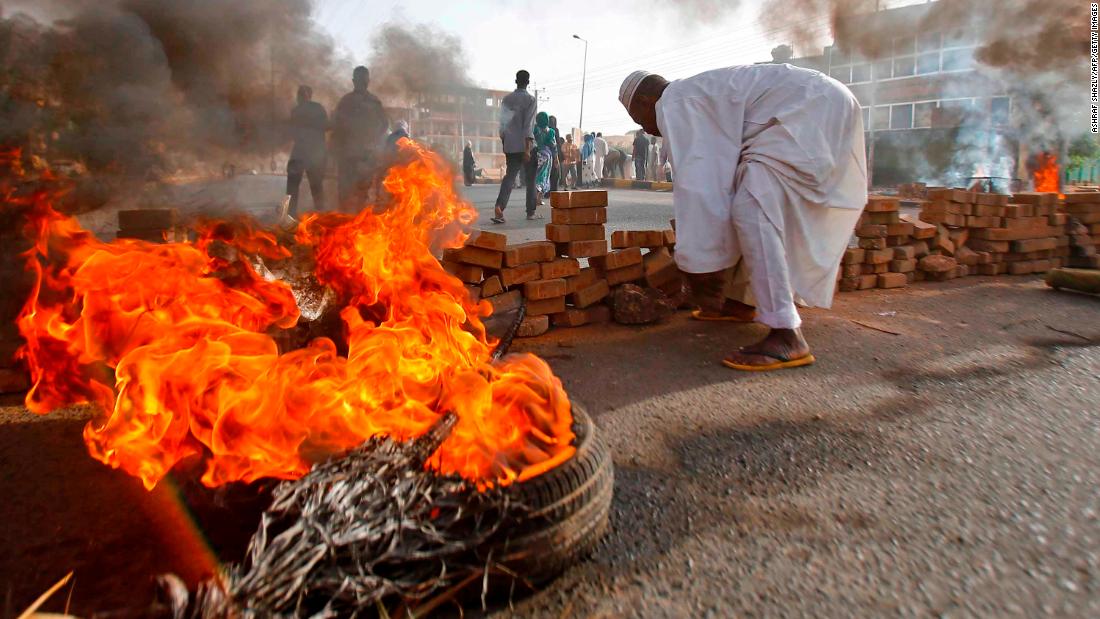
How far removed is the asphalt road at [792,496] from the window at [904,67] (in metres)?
25.8

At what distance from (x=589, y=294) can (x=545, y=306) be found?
37cm

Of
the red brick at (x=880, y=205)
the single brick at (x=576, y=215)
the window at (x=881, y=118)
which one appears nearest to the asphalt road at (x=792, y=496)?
the single brick at (x=576, y=215)

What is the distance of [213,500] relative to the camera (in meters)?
2.11

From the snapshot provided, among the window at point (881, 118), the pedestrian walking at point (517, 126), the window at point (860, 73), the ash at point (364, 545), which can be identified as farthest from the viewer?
the window at point (881, 118)

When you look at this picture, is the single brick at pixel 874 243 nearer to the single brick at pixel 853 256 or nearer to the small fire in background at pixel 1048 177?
the single brick at pixel 853 256

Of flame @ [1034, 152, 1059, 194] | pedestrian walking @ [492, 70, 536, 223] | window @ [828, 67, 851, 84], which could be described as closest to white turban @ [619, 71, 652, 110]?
pedestrian walking @ [492, 70, 536, 223]

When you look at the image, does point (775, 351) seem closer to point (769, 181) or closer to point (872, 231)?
point (769, 181)

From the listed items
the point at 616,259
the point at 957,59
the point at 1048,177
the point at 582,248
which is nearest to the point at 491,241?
the point at 582,248

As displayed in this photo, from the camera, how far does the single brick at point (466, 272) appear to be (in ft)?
14.8

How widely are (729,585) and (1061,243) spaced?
24.9 feet

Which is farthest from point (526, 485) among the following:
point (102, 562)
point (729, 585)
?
point (102, 562)

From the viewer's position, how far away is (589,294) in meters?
4.95

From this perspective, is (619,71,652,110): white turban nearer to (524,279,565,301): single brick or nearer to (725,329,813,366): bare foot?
(524,279,565,301): single brick

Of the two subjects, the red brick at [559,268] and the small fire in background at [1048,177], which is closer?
the red brick at [559,268]
